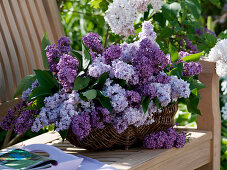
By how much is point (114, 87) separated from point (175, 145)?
0.39 metres

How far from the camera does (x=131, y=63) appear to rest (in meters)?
1.47

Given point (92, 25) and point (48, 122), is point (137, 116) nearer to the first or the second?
point (48, 122)

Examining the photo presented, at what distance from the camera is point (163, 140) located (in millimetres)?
1546

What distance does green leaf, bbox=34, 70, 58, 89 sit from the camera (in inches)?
56.5

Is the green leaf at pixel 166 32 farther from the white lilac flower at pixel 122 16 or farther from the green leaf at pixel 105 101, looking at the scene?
the green leaf at pixel 105 101

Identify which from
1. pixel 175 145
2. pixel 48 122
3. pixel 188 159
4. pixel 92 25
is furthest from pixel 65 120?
pixel 92 25

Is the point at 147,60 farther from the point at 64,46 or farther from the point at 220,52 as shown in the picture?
the point at 220,52

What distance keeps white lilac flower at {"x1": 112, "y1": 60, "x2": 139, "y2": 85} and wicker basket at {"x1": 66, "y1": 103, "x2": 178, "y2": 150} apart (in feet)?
0.57

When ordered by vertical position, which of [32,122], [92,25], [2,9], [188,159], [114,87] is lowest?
[188,159]

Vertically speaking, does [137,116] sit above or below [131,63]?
below

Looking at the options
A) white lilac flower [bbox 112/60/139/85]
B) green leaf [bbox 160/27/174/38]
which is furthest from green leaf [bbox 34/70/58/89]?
green leaf [bbox 160/27/174/38]

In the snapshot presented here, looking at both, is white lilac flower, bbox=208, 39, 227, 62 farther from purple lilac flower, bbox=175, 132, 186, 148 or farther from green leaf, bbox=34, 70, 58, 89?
green leaf, bbox=34, 70, 58, 89

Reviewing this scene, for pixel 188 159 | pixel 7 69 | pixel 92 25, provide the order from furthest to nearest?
pixel 92 25, pixel 7 69, pixel 188 159

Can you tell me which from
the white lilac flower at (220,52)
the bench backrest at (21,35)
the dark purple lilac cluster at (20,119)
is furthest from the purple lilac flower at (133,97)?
the bench backrest at (21,35)
